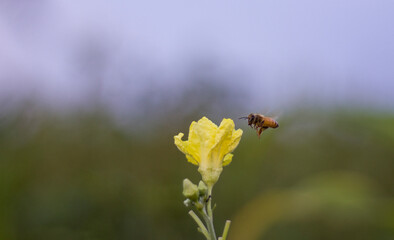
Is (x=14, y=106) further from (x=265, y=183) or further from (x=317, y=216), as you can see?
(x=317, y=216)

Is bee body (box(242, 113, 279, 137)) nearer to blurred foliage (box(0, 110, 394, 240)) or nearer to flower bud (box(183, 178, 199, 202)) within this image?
A: flower bud (box(183, 178, 199, 202))

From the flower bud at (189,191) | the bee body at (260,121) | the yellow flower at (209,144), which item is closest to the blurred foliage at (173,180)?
the bee body at (260,121)

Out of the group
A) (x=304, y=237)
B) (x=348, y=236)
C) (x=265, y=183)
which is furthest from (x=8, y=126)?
(x=348, y=236)

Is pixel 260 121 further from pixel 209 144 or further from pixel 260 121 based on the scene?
pixel 209 144

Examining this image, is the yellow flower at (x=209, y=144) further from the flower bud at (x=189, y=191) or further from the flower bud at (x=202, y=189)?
the flower bud at (x=189, y=191)

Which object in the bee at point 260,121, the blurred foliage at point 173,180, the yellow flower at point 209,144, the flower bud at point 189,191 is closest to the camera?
the flower bud at point 189,191

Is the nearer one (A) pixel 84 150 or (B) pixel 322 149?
(A) pixel 84 150

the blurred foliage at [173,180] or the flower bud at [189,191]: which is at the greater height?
the blurred foliage at [173,180]
